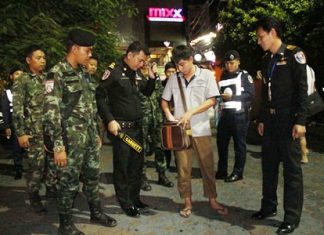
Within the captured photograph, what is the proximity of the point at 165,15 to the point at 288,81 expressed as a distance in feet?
88.8

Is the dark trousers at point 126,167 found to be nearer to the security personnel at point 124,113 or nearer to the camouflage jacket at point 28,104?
the security personnel at point 124,113

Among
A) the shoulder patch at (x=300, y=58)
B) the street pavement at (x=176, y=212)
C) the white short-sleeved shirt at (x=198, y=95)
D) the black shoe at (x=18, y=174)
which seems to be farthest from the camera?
the black shoe at (x=18, y=174)

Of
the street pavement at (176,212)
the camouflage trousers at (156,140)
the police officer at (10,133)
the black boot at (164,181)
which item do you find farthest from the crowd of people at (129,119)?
the police officer at (10,133)

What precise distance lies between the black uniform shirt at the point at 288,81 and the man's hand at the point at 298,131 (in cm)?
4

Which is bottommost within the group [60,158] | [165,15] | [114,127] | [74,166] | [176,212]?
[176,212]

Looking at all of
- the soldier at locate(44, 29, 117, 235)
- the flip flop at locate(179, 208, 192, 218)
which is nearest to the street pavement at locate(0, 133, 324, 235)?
the flip flop at locate(179, 208, 192, 218)

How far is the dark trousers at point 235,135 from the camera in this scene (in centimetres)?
628

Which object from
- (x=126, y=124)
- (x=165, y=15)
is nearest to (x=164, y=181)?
(x=126, y=124)

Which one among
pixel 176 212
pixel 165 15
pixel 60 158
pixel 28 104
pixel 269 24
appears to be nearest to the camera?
pixel 60 158

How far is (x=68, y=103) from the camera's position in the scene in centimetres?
407

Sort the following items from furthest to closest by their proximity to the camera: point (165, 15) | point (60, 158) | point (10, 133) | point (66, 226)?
point (165, 15)
point (10, 133)
point (66, 226)
point (60, 158)

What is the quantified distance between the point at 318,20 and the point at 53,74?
8545mm

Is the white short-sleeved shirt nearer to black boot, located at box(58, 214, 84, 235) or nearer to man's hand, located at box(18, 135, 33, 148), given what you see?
black boot, located at box(58, 214, 84, 235)

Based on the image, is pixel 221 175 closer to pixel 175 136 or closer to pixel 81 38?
pixel 175 136
